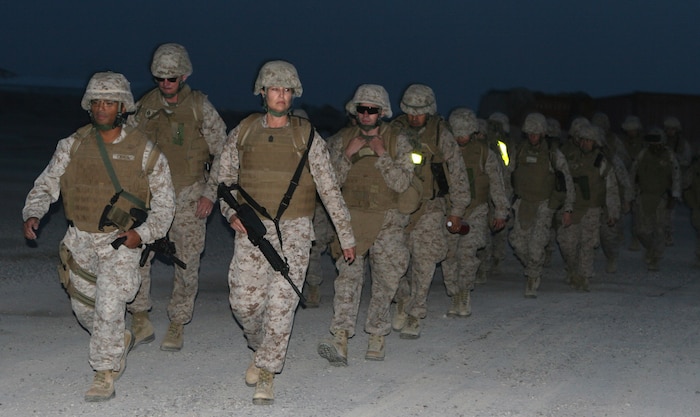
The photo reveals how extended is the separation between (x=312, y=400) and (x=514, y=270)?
7.18 metres

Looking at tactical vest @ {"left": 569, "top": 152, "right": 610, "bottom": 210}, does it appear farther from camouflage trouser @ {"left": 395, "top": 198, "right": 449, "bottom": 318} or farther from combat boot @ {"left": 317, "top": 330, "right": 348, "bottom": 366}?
combat boot @ {"left": 317, "top": 330, "right": 348, "bottom": 366}

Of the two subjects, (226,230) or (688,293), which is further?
(226,230)

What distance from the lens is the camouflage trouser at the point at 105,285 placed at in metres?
6.16

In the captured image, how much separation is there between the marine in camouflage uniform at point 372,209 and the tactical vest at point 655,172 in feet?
24.5

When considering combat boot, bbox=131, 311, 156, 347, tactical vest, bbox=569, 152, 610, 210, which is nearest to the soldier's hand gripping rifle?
combat boot, bbox=131, 311, 156, 347

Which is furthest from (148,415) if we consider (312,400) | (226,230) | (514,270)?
(226,230)

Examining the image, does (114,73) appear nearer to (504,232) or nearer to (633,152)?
(504,232)

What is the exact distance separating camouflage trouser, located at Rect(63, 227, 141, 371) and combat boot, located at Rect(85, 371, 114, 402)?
0.27ft

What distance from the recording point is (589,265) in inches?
465

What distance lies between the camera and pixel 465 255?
997 centimetres

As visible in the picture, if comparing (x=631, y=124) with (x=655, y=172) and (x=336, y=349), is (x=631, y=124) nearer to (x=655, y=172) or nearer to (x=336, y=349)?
(x=655, y=172)

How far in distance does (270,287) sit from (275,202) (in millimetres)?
540

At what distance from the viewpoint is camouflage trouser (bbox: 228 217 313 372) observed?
21.0 feet

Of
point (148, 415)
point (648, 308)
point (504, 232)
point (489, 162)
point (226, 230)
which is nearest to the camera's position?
point (148, 415)
